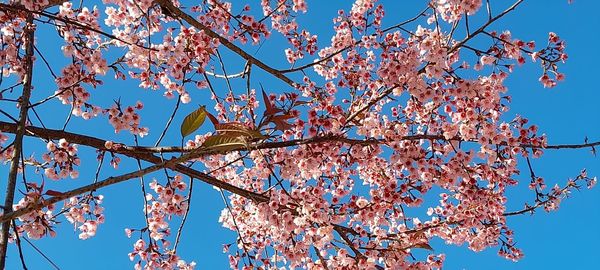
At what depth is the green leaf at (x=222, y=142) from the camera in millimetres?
2986

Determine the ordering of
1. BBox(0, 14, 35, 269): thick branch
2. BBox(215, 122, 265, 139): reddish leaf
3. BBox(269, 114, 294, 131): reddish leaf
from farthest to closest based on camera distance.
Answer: BBox(269, 114, 294, 131): reddish leaf, BBox(215, 122, 265, 139): reddish leaf, BBox(0, 14, 35, 269): thick branch

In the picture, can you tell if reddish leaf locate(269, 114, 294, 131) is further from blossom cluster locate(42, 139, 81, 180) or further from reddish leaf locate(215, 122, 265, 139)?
blossom cluster locate(42, 139, 81, 180)

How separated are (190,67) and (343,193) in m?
2.34

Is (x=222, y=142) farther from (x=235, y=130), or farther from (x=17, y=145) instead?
(x=17, y=145)

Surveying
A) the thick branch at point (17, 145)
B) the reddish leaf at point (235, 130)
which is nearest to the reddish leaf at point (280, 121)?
the reddish leaf at point (235, 130)

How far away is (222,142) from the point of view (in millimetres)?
3090

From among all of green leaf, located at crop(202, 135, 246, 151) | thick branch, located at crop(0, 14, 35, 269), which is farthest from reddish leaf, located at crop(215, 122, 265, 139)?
thick branch, located at crop(0, 14, 35, 269)

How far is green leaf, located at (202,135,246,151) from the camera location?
118 inches

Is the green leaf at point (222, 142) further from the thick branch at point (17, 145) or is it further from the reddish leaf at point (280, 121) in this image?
the thick branch at point (17, 145)

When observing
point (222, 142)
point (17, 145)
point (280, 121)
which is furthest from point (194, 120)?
point (17, 145)

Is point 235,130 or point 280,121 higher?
point 280,121

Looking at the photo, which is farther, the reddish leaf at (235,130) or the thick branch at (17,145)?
the reddish leaf at (235,130)

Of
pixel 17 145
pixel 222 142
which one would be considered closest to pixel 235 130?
pixel 222 142

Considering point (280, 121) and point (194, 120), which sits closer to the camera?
point (194, 120)
